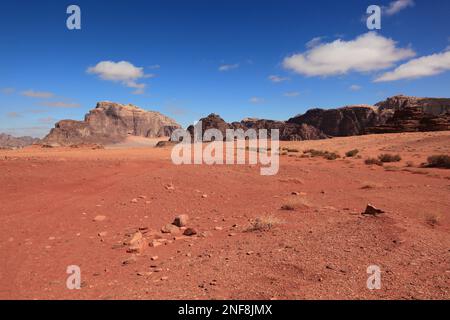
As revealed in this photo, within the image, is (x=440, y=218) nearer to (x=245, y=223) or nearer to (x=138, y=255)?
(x=245, y=223)

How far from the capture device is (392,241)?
5.52 m

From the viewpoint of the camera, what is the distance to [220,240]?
6.25 m

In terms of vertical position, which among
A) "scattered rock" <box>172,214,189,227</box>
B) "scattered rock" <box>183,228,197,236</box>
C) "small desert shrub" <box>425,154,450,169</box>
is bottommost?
"scattered rock" <box>183,228,197,236</box>

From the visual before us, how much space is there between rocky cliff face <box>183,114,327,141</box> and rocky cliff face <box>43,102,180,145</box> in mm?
34503

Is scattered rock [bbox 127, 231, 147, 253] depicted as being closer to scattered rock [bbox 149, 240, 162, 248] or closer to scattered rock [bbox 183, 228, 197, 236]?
scattered rock [bbox 149, 240, 162, 248]

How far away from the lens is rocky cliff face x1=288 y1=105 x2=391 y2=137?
85.8 metres

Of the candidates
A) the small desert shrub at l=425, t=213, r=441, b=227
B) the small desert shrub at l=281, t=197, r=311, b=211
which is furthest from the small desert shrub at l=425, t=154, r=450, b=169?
the small desert shrub at l=281, t=197, r=311, b=211

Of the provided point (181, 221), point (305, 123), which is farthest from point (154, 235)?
point (305, 123)

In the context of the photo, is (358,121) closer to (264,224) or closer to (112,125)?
(112,125)

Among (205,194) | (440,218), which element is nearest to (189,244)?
(205,194)

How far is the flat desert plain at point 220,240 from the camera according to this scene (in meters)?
4.30

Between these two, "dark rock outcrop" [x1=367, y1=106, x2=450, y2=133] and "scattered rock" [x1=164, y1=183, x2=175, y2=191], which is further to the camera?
"dark rock outcrop" [x1=367, y1=106, x2=450, y2=133]

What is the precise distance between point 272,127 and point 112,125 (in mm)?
62610

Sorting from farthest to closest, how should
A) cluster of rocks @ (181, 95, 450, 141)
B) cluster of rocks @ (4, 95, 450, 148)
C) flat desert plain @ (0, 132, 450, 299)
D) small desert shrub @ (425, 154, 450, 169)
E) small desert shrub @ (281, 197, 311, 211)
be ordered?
cluster of rocks @ (4, 95, 450, 148), cluster of rocks @ (181, 95, 450, 141), small desert shrub @ (425, 154, 450, 169), small desert shrub @ (281, 197, 311, 211), flat desert plain @ (0, 132, 450, 299)
